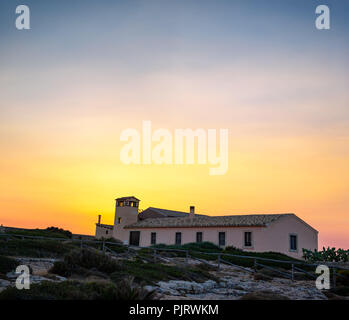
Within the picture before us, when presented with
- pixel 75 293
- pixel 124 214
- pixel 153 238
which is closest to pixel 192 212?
pixel 153 238

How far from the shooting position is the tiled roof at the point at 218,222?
36.5 metres

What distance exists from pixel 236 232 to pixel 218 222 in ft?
8.83

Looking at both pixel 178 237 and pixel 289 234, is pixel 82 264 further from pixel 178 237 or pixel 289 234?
pixel 178 237

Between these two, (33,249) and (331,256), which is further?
(331,256)

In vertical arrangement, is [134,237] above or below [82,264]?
above

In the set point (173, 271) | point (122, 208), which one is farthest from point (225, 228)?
point (173, 271)

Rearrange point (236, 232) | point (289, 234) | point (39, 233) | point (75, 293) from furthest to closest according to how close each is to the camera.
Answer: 1. point (289, 234)
2. point (236, 232)
3. point (39, 233)
4. point (75, 293)

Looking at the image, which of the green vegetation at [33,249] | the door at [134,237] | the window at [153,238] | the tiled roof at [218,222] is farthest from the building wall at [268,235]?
the green vegetation at [33,249]

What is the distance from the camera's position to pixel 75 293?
9273 mm

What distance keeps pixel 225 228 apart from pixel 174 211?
1889 centimetres

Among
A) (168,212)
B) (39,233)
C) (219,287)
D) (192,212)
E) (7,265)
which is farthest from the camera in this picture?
(168,212)

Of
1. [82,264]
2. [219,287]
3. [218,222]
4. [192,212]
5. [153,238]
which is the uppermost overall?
[192,212]

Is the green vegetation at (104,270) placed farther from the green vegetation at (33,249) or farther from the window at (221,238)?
the window at (221,238)
